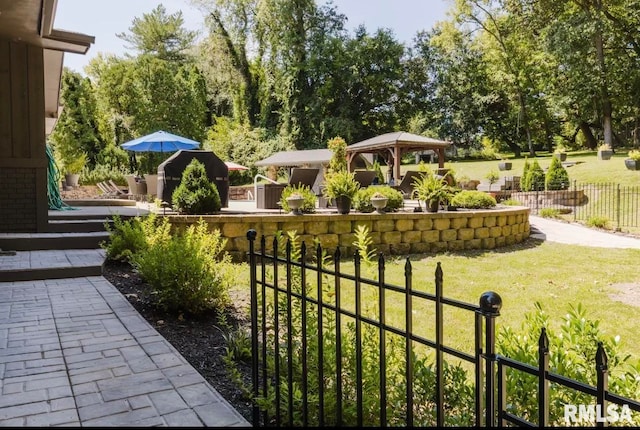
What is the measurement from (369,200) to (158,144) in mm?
8996

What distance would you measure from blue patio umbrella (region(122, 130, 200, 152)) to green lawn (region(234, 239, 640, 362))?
27.8 feet

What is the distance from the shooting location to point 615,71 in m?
23.2

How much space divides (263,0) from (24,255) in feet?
84.3

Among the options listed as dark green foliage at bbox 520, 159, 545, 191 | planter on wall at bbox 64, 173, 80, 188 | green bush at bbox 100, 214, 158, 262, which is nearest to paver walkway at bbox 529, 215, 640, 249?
dark green foliage at bbox 520, 159, 545, 191

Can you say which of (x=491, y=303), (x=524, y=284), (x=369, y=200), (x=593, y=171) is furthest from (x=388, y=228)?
(x=593, y=171)

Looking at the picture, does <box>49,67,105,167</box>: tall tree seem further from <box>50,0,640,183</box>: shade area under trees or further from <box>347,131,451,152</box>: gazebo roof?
<box>347,131,451,152</box>: gazebo roof

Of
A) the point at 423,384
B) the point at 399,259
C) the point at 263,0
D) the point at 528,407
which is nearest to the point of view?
the point at 528,407

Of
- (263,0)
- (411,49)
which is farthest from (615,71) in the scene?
(263,0)

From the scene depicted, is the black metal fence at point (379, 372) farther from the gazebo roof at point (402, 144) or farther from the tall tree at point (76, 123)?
the tall tree at point (76, 123)

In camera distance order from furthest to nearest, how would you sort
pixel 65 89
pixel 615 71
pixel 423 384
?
pixel 615 71 < pixel 65 89 < pixel 423 384

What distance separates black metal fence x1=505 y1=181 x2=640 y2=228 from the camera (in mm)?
12289

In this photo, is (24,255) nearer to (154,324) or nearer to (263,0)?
(154,324)

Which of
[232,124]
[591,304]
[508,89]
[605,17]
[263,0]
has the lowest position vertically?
[591,304]

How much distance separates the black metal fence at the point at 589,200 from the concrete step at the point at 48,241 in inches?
439
